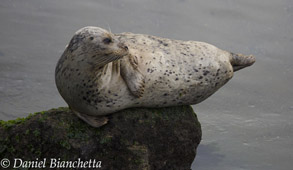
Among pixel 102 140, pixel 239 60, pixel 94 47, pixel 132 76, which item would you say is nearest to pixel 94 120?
pixel 102 140

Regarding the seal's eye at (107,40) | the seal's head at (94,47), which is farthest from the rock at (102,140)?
the seal's eye at (107,40)

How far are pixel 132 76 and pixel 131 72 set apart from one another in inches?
1.9

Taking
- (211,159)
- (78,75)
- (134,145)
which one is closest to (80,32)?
(78,75)

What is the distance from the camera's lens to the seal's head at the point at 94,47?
166 inches

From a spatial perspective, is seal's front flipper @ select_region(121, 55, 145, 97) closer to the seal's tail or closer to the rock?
the rock

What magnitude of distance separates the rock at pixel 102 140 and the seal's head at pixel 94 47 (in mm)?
935

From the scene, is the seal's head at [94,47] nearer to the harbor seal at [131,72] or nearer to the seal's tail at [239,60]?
the harbor seal at [131,72]

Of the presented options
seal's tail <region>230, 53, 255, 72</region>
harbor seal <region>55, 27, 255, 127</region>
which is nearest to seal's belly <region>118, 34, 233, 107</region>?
harbor seal <region>55, 27, 255, 127</region>

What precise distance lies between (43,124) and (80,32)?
1227 millimetres

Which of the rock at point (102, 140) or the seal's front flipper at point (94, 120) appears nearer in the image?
the rock at point (102, 140)

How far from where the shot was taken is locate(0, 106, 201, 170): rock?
4.68 meters

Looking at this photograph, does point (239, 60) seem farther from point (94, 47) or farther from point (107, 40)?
point (94, 47)

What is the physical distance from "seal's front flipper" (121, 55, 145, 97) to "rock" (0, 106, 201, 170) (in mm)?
411

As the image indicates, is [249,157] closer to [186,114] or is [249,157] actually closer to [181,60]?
[186,114]
